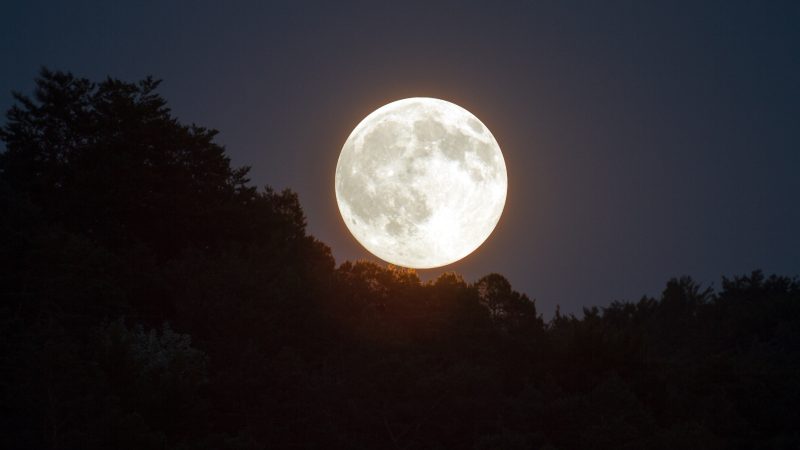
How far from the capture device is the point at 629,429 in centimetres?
3316

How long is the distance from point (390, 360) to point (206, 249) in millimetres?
12514

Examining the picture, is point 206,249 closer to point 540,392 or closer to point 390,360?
point 390,360

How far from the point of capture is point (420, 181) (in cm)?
4044

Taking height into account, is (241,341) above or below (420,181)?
below

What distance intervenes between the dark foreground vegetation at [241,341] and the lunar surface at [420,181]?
11.0 ft

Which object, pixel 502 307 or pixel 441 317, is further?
pixel 502 307

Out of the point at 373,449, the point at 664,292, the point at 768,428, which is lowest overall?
the point at 373,449

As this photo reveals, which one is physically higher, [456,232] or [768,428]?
[456,232]

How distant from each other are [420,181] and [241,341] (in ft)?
36.8

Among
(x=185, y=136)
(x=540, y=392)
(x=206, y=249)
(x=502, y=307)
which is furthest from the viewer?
(x=502, y=307)

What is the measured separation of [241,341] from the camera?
115 ft

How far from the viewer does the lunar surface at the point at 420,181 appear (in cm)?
4084

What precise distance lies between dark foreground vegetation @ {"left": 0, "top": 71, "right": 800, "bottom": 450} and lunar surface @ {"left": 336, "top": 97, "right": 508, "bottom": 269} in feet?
11.0

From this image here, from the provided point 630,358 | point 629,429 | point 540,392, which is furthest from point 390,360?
point 630,358
